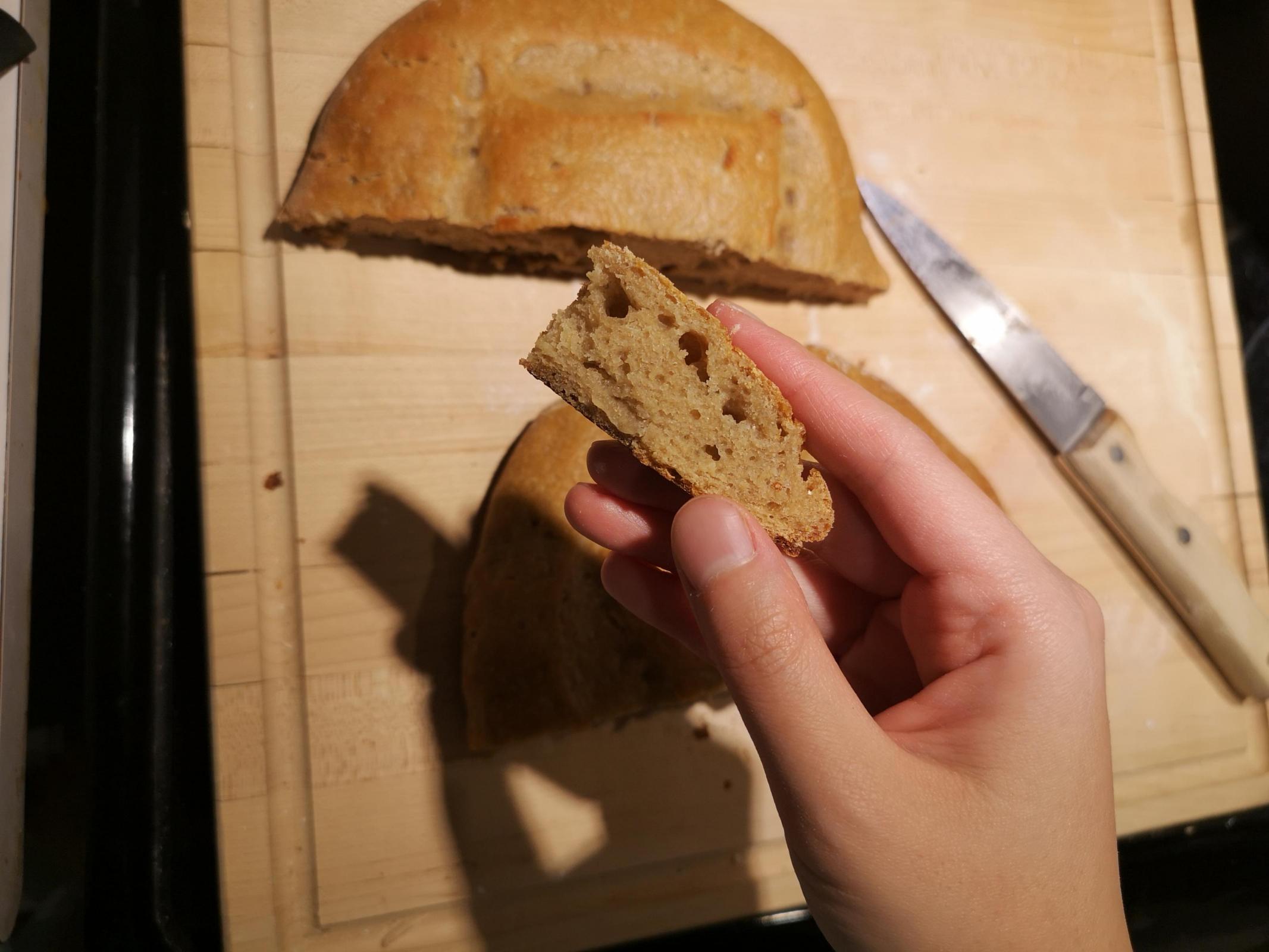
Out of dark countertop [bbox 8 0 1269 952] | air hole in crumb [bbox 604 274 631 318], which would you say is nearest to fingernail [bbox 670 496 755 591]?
air hole in crumb [bbox 604 274 631 318]

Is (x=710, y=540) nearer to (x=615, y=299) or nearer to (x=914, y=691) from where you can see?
(x=615, y=299)

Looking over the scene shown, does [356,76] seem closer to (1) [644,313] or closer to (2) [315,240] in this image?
(2) [315,240]

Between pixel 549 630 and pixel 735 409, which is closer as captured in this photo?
pixel 735 409

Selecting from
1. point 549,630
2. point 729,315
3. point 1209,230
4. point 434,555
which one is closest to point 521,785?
point 549,630

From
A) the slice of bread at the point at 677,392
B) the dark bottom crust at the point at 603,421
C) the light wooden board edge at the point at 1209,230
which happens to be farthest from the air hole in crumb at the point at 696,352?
the light wooden board edge at the point at 1209,230

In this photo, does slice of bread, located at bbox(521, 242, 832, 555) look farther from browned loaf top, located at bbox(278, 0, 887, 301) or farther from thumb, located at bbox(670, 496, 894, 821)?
browned loaf top, located at bbox(278, 0, 887, 301)

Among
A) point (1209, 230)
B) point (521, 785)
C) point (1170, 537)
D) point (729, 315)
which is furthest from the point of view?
point (1209, 230)
